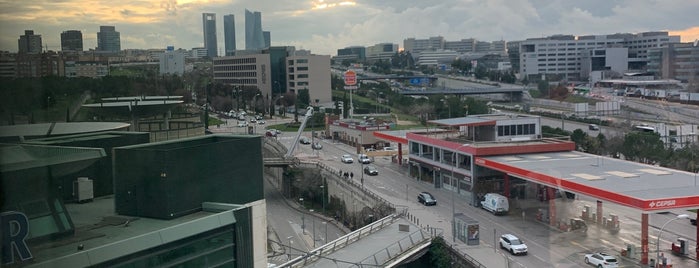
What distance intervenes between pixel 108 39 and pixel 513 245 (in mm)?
4536

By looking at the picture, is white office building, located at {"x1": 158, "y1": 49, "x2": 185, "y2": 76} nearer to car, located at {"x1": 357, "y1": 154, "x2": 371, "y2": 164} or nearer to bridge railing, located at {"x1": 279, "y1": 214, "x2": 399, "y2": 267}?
car, located at {"x1": 357, "y1": 154, "x2": 371, "y2": 164}

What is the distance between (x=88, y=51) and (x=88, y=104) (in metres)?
0.69

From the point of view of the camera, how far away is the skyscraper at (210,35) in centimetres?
1258

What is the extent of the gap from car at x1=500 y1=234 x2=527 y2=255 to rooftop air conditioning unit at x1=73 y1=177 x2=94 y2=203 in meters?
4.15

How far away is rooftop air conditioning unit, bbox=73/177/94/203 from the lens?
3953mm

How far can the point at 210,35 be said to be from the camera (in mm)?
15742

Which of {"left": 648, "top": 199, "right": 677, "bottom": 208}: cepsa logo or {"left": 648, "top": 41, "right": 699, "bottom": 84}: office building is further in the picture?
{"left": 648, "top": 41, "right": 699, "bottom": 84}: office building

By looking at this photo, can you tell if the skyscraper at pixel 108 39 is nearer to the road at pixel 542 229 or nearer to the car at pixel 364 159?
the road at pixel 542 229

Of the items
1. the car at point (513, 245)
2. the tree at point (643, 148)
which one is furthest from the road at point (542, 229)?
the tree at point (643, 148)

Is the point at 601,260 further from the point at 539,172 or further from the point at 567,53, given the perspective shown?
the point at 567,53

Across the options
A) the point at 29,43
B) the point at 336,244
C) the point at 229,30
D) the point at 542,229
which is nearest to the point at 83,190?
the point at 29,43

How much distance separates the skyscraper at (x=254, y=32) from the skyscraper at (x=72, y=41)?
1208 cm

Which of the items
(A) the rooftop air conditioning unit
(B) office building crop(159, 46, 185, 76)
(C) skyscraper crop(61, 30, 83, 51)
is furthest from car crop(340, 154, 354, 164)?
(A) the rooftop air conditioning unit

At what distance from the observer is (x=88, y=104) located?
6.41m
